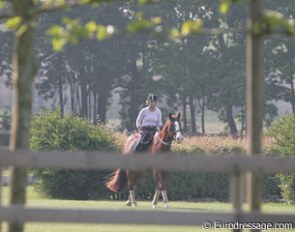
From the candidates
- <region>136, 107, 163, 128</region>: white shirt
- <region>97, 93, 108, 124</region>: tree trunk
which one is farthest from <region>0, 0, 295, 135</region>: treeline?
<region>136, 107, 163, 128</region>: white shirt

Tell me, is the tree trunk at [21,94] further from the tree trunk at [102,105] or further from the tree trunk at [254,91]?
the tree trunk at [102,105]

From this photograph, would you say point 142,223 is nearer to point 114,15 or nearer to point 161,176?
point 161,176

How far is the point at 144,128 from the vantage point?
74.6 ft

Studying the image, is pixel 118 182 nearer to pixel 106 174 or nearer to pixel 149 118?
pixel 149 118

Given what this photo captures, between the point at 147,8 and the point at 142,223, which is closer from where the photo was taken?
the point at 142,223

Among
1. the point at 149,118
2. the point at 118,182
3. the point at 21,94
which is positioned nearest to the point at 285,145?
the point at 118,182

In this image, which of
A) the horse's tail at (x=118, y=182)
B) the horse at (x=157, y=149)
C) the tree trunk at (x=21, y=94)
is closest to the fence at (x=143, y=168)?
the tree trunk at (x=21, y=94)

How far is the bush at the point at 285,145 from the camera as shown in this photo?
27.4 metres

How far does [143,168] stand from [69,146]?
20.3 meters

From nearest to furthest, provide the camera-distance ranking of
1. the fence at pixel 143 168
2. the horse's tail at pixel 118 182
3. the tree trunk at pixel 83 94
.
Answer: the fence at pixel 143 168, the horse's tail at pixel 118 182, the tree trunk at pixel 83 94

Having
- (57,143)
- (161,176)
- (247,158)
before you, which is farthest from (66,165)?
(57,143)

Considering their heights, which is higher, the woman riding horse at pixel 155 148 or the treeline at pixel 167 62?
the treeline at pixel 167 62

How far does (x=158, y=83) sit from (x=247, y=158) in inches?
2243

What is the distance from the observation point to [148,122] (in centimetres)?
2253
